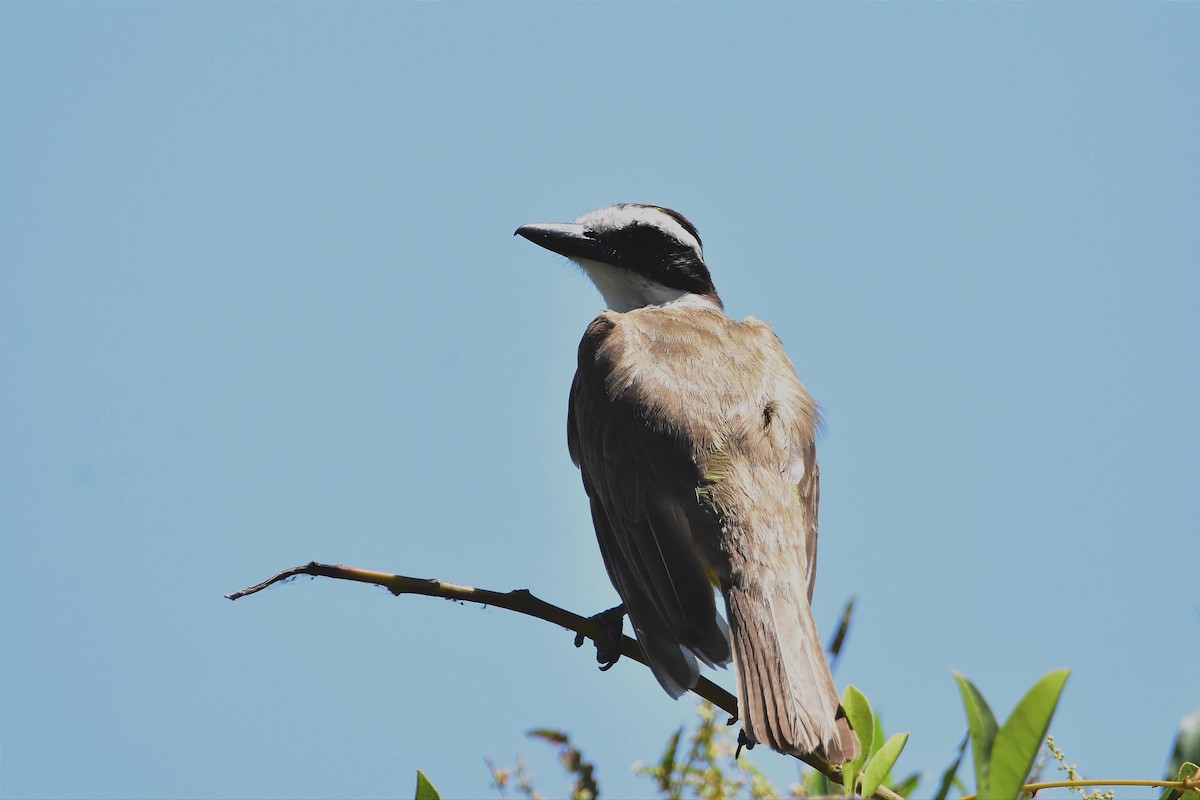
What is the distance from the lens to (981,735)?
1972 millimetres

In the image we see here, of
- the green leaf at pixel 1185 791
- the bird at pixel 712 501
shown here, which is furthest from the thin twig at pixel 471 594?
the green leaf at pixel 1185 791

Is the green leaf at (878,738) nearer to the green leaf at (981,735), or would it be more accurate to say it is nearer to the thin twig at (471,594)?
the thin twig at (471,594)

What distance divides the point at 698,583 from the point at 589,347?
1596 millimetres

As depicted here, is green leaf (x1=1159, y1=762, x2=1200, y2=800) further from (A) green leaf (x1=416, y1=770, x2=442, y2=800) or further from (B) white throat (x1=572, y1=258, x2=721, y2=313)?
(B) white throat (x1=572, y1=258, x2=721, y2=313)

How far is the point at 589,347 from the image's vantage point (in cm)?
551

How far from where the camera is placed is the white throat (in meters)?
6.60

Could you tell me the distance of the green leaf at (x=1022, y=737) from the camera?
1854 millimetres

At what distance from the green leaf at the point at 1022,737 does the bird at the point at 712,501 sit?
3.35 feet

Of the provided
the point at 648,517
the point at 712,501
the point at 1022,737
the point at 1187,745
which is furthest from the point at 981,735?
the point at 648,517

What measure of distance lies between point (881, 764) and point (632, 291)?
14.0ft

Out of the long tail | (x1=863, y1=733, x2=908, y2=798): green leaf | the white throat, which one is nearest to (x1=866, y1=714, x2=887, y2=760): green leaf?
the long tail

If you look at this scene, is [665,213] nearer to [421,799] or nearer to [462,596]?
[462,596]

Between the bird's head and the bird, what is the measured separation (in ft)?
2.34

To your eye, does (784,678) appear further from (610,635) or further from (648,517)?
(648,517)
